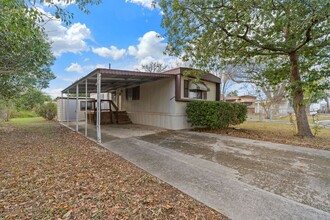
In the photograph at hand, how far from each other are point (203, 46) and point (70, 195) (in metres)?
7.40

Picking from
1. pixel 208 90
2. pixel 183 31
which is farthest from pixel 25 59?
pixel 208 90

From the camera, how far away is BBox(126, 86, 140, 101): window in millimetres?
12906

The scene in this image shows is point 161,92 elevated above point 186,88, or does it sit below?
below

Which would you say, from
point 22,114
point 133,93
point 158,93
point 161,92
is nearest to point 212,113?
point 161,92

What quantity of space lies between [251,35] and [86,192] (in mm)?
8747

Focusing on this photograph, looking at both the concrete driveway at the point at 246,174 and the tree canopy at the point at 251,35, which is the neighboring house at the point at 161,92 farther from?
the concrete driveway at the point at 246,174

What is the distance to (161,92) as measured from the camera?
10531mm

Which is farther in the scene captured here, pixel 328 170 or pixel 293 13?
pixel 293 13

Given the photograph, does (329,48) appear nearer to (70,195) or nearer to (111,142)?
(111,142)

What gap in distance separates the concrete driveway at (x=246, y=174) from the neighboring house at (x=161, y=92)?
11.3 feet

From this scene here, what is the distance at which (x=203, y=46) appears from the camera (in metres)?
8.02

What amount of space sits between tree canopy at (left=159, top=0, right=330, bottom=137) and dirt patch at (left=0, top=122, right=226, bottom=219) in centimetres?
605

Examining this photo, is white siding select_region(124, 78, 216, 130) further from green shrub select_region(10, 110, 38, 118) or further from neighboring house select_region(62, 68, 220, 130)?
green shrub select_region(10, 110, 38, 118)

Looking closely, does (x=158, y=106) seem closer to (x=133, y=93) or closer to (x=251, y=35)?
(x=133, y=93)
